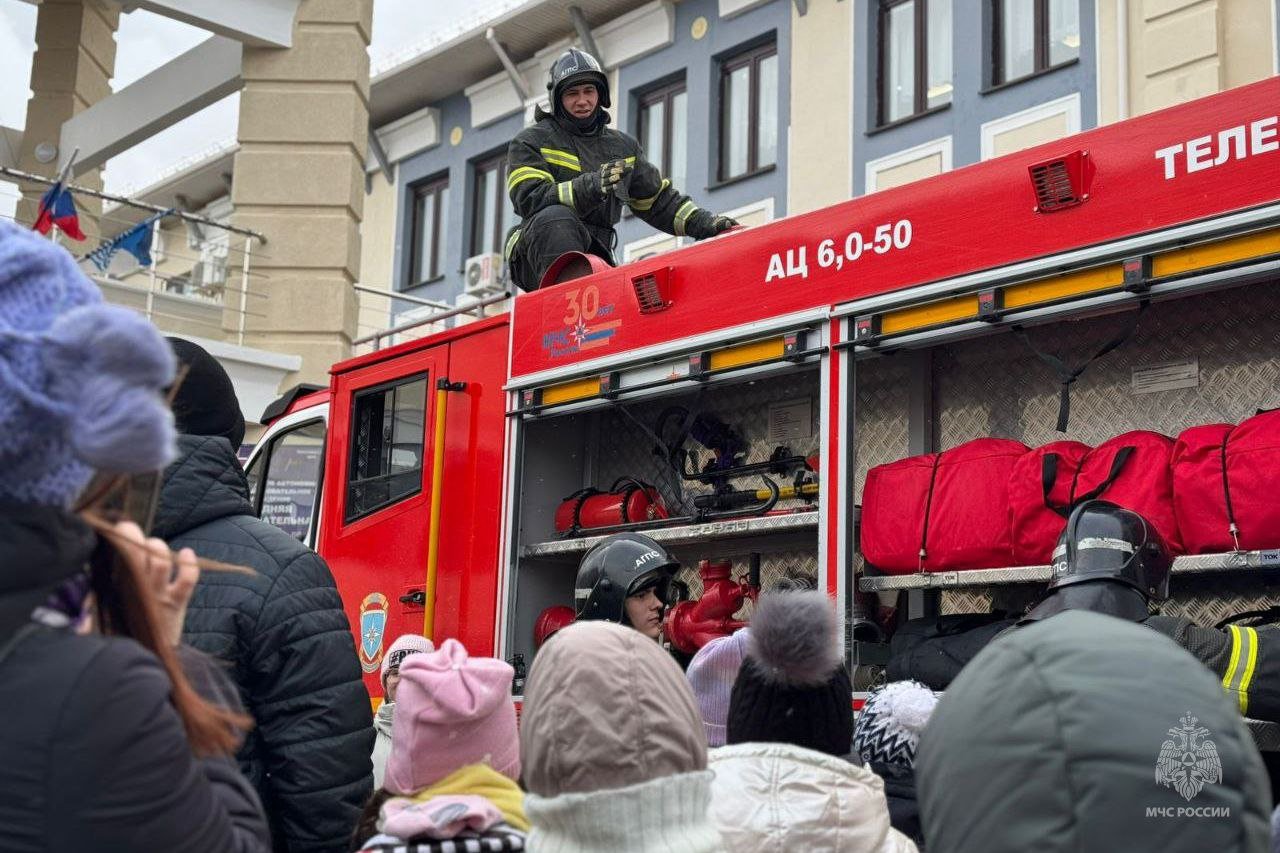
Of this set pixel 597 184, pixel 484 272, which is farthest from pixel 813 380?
pixel 484 272

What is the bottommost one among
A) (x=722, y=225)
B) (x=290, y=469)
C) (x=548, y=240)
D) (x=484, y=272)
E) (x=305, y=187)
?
(x=290, y=469)

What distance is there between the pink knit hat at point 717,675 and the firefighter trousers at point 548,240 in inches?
129

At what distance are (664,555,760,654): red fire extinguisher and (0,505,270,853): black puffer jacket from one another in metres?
4.58

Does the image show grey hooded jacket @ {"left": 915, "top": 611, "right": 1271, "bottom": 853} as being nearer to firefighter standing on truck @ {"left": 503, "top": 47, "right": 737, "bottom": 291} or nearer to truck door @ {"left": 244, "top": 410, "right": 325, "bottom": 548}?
firefighter standing on truck @ {"left": 503, "top": 47, "right": 737, "bottom": 291}

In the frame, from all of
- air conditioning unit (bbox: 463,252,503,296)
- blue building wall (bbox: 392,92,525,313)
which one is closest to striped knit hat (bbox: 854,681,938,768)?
air conditioning unit (bbox: 463,252,503,296)

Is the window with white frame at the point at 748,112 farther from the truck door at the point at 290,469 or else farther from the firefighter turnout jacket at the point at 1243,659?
the firefighter turnout jacket at the point at 1243,659

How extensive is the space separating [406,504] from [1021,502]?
9.84 ft

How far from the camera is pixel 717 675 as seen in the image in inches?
153

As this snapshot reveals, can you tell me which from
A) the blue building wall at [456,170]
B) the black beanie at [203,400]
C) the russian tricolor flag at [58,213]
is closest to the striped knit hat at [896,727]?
the black beanie at [203,400]

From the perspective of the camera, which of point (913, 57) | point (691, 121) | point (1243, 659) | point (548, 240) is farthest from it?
point (691, 121)

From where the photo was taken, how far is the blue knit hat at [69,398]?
4.94 feet

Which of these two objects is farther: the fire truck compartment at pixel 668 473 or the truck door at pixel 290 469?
the truck door at pixel 290 469

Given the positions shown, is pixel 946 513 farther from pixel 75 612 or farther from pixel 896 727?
pixel 75 612

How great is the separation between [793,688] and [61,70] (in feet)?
49.1
